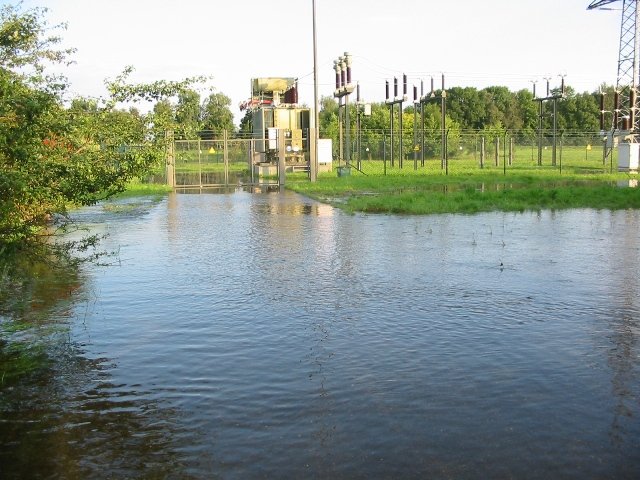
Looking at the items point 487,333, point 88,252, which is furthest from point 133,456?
point 88,252

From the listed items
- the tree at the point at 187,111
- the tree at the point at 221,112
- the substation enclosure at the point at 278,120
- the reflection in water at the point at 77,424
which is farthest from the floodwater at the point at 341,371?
the tree at the point at 221,112

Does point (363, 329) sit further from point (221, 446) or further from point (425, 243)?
point (425, 243)

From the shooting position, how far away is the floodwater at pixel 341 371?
15.9 ft

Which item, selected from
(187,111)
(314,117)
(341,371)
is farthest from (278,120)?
(341,371)

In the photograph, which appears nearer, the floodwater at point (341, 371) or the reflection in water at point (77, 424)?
the reflection in water at point (77, 424)

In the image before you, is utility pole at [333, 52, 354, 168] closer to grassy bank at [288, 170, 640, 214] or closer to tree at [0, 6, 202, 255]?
grassy bank at [288, 170, 640, 214]

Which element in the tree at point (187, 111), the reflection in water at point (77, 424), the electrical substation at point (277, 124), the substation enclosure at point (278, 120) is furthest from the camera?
the substation enclosure at point (278, 120)

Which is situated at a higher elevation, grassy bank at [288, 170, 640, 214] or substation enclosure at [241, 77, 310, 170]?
substation enclosure at [241, 77, 310, 170]

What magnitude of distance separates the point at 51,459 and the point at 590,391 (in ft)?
13.3

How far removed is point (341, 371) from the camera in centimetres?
660

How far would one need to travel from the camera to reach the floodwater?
485 cm

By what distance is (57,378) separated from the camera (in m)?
6.51

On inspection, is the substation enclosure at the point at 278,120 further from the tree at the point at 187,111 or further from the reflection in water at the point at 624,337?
the tree at the point at 187,111

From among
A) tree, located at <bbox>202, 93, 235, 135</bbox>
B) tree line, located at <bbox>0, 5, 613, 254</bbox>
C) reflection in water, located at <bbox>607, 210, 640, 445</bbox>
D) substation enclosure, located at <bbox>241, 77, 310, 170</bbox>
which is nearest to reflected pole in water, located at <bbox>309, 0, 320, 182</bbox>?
substation enclosure, located at <bbox>241, 77, 310, 170</bbox>
